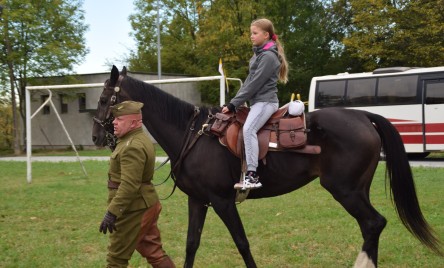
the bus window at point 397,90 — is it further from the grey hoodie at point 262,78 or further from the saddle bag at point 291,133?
the grey hoodie at point 262,78

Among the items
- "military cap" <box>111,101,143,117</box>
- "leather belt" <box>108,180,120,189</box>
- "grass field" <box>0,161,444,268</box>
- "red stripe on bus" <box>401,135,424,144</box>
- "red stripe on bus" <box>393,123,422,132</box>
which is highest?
"military cap" <box>111,101,143,117</box>

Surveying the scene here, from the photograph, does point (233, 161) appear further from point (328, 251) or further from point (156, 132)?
point (328, 251)

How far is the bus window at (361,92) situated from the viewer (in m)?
19.7

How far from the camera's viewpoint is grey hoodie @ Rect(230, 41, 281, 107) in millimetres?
5059

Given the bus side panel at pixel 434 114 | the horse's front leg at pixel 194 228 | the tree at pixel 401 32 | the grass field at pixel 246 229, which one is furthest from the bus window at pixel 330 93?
the horse's front leg at pixel 194 228

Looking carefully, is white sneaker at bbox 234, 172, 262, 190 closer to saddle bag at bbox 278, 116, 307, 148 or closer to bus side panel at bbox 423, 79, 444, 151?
saddle bag at bbox 278, 116, 307, 148

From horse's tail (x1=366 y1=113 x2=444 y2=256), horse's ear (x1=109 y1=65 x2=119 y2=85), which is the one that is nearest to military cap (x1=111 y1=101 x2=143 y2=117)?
horse's ear (x1=109 y1=65 x2=119 y2=85)

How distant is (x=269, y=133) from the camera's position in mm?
5195

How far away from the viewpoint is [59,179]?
588 inches

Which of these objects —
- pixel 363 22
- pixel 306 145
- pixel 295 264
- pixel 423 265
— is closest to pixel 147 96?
pixel 306 145

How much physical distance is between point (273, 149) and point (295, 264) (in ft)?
4.74

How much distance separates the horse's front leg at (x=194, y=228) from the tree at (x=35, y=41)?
28.3 m

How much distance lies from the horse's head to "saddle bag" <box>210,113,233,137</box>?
0.94 meters

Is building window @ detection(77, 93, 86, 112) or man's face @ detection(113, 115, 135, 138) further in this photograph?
building window @ detection(77, 93, 86, 112)
